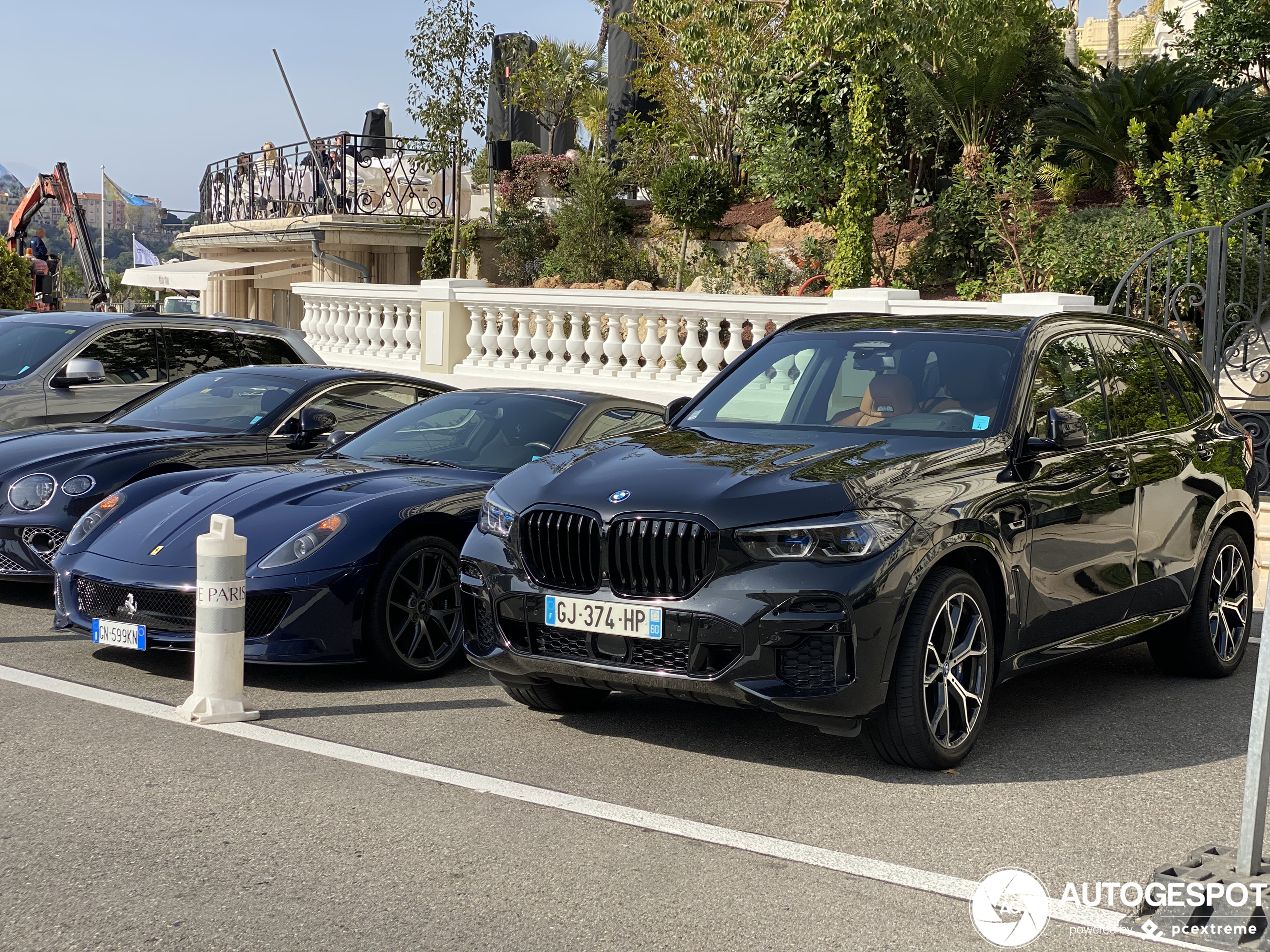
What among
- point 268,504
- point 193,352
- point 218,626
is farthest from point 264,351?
point 218,626

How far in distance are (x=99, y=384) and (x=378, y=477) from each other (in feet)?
16.2

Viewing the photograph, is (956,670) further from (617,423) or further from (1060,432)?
(617,423)

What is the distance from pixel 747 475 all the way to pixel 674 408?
1.55m

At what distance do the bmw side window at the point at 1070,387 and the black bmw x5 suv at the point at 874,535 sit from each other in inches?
0.7

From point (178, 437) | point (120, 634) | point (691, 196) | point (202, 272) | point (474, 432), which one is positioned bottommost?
point (120, 634)

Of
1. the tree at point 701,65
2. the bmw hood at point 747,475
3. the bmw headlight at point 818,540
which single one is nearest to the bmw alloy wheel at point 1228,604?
the bmw hood at point 747,475

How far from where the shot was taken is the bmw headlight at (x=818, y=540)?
16.7ft

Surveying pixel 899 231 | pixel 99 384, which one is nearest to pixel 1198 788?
pixel 99 384

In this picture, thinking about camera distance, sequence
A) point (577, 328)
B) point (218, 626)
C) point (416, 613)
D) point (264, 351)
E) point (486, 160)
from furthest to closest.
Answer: point (486, 160)
point (577, 328)
point (264, 351)
point (416, 613)
point (218, 626)

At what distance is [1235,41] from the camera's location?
22.9 metres

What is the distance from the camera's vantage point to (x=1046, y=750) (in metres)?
5.88

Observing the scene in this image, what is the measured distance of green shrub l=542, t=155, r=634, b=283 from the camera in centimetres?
2645

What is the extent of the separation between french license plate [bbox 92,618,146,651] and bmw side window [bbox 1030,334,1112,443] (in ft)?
13.2

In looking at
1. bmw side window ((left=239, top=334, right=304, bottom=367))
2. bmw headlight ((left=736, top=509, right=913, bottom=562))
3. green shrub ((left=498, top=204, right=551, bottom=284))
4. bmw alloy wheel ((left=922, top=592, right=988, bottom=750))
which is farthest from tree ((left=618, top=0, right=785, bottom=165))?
bmw headlight ((left=736, top=509, right=913, bottom=562))
